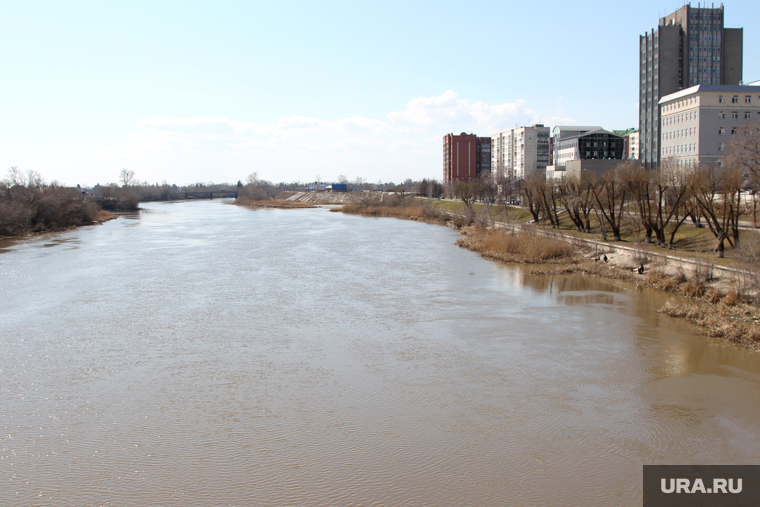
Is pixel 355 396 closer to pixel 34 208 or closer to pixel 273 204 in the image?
pixel 34 208

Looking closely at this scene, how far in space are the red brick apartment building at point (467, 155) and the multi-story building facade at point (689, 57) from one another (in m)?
43.8

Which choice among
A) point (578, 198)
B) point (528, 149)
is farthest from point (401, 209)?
point (528, 149)

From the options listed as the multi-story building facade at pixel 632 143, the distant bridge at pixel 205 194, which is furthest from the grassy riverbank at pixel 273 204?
the multi-story building facade at pixel 632 143

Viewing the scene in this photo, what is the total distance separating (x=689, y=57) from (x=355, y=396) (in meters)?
73.5

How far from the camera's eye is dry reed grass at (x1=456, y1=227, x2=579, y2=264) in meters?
25.6

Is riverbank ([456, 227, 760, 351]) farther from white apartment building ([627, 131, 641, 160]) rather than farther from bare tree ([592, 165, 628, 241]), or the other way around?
white apartment building ([627, 131, 641, 160])

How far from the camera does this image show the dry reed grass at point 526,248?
2559cm

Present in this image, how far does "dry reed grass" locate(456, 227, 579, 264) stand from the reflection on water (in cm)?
626

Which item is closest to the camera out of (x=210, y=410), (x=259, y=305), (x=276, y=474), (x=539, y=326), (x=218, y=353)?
(x=276, y=474)

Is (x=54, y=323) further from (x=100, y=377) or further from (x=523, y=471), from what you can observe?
(x=523, y=471)

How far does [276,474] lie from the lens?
7520mm

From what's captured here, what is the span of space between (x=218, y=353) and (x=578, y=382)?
24.3 ft

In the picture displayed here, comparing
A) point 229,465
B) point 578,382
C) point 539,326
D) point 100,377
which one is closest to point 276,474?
point 229,465

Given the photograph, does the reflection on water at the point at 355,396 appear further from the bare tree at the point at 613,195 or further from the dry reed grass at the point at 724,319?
the bare tree at the point at 613,195
